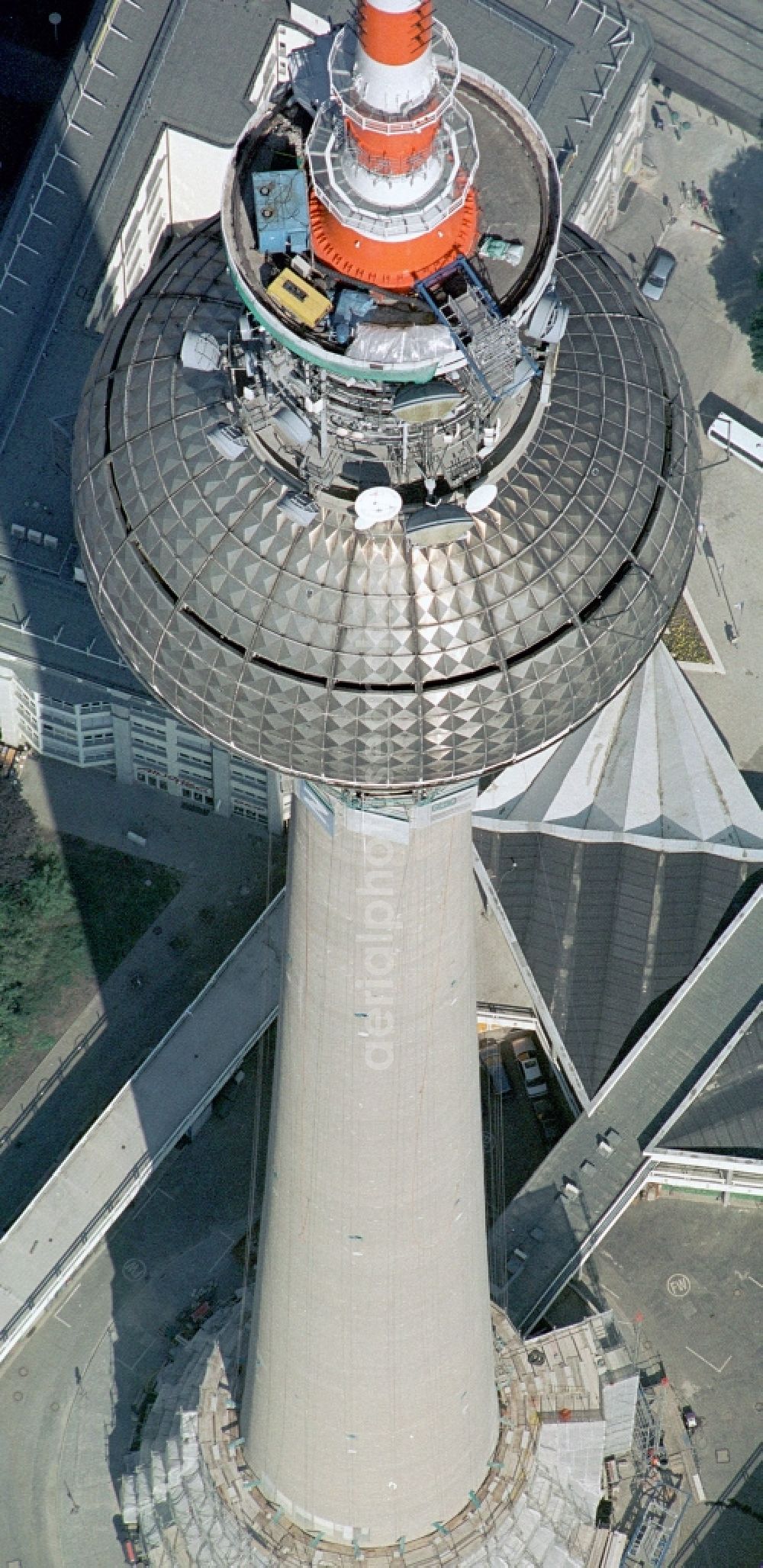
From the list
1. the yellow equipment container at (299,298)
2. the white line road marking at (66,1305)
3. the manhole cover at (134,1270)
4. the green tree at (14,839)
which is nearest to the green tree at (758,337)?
the green tree at (14,839)

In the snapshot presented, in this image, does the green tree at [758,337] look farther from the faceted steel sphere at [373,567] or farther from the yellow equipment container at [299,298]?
the yellow equipment container at [299,298]

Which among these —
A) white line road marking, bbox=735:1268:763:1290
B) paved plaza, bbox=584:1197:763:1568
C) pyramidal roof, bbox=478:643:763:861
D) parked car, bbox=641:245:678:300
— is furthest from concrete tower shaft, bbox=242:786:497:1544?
parked car, bbox=641:245:678:300

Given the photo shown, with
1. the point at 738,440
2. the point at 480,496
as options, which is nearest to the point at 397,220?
the point at 480,496

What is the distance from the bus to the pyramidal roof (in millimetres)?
17586

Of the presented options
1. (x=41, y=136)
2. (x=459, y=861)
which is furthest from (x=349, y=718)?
(x=41, y=136)

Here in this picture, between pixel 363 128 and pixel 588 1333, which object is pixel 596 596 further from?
pixel 588 1333

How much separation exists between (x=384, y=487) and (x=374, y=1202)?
25771 millimetres

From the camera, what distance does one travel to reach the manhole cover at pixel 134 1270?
Answer: 94.3m

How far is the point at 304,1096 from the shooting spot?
60.3 m

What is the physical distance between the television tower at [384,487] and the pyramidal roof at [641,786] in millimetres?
38746

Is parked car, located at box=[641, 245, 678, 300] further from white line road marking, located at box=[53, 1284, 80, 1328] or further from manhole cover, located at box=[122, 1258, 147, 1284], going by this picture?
white line road marking, located at box=[53, 1284, 80, 1328]

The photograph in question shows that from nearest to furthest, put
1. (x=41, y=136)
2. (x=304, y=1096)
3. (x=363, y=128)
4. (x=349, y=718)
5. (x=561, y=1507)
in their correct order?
1. (x=363, y=128)
2. (x=349, y=718)
3. (x=304, y=1096)
4. (x=561, y=1507)
5. (x=41, y=136)

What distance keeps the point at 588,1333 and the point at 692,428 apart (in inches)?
1864

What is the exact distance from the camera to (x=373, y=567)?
45.4 meters
